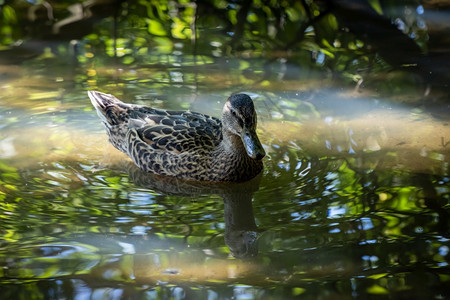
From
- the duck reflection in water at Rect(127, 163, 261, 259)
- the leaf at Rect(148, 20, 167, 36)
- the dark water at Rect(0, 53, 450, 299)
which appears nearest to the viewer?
the dark water at Rect(0, 53, 450, 299)

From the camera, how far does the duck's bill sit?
6.57 meters

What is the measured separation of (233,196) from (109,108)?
1.87 metres

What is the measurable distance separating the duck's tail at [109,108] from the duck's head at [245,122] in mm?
1447

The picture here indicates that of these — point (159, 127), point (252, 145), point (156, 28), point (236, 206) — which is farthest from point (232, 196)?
point (156, 28)

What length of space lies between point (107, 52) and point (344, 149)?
3.85 metres

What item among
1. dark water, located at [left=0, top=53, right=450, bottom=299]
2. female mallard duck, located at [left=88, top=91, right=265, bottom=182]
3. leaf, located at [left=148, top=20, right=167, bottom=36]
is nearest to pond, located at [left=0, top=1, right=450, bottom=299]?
dark water, located at [left=0, top=53, right=450, bottom=299]

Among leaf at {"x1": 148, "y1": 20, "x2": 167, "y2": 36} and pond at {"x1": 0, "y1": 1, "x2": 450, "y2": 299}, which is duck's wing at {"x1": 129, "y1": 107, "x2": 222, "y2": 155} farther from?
leaf at {"x1": 148, "y1": 20, "x2": 167, "y2": 36}

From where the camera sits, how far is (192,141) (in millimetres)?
7285

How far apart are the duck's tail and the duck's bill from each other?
1644 millimetres

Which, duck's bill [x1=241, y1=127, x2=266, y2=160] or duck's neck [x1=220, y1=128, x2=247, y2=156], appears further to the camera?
duck's neck [x1=220, y1=128, x2=247, y2=156]

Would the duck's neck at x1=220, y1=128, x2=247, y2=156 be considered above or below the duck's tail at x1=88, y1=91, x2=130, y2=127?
below

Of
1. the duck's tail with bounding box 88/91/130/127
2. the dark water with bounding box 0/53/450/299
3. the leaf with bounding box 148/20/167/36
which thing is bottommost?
the dark water with bounding box 0/53/450/299

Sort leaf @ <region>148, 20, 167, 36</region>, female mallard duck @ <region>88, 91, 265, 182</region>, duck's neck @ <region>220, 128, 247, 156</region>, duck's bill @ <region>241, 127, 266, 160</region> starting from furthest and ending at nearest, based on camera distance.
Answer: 1. leaf @ <region>148, 20, 167, 36</region>
2. duck's neck @ <region>220, 128, 247, 156</region>
3. female mallard duck @ <region>88, 91, 265, 182</region>
4. duck's bill @ <region>241, 127, 266, 160</region>

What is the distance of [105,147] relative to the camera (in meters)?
7.79
